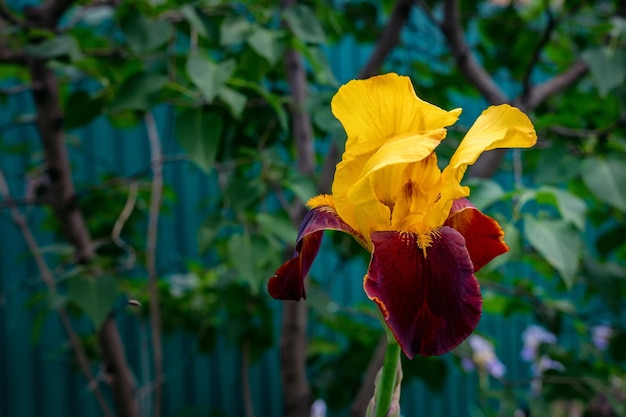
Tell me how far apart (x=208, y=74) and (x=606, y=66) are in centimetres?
56

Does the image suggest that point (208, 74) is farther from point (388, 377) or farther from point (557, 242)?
point (388, 377)

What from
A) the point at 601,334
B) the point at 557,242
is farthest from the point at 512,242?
the point at 601,334

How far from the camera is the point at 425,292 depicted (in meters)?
0.31

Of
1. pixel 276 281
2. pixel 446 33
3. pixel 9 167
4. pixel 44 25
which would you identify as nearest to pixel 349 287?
pixel 9 167

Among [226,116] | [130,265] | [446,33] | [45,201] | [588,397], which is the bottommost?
[588,397]

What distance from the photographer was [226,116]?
38.7 inches

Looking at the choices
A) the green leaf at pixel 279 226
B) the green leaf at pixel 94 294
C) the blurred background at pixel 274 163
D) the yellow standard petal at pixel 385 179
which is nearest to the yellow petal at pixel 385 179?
the yellow standard petal at pixel 385 179

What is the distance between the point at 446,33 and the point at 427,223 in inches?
32.9

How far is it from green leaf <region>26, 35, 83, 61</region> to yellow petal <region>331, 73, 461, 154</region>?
591 mm

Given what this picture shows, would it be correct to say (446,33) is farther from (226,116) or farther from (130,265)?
(130,265)

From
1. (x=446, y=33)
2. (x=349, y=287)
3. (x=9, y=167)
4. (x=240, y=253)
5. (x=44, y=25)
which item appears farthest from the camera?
(x=349, y=287)

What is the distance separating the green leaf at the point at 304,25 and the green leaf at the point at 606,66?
1.26 feet

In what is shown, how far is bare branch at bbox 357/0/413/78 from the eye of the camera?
1108mm

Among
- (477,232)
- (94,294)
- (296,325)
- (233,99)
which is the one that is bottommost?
(296,325)
